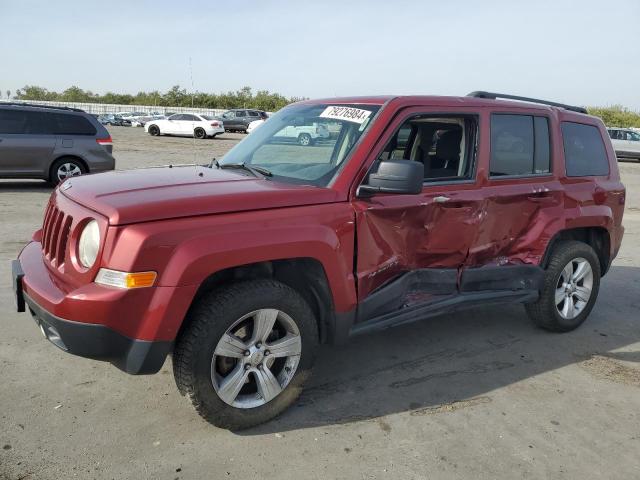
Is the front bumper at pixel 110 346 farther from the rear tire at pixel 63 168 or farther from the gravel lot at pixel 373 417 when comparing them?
the rear tire at pixel 63 168

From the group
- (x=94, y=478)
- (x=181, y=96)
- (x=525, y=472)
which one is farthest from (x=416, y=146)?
(x=181, y=96)

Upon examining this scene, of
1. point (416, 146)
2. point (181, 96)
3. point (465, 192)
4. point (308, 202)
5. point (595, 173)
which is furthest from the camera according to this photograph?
point (181, 96)

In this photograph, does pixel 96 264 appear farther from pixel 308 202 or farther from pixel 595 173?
pixel 595 173

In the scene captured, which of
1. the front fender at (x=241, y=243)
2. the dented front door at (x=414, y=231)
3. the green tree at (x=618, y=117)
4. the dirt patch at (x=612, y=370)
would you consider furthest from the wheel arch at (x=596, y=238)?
the green tree at (x=618, y=117)

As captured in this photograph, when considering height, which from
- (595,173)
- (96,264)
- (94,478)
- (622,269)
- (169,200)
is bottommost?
(94,478)

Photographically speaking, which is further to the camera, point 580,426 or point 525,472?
point 580,426

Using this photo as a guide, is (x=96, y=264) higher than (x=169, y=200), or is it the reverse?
(x=169, y=200)

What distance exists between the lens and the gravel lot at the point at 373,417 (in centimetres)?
273

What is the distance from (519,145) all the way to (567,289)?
1362 mm

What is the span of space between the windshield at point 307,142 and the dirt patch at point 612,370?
2461 mm

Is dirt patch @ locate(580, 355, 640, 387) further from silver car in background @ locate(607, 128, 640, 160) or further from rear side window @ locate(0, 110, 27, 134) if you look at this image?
silver car in background @ locate(607, 128, 640, 160)

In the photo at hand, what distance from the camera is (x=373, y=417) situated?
3186 mm

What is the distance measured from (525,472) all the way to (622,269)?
5.07 metres

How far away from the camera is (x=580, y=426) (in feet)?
10.5
